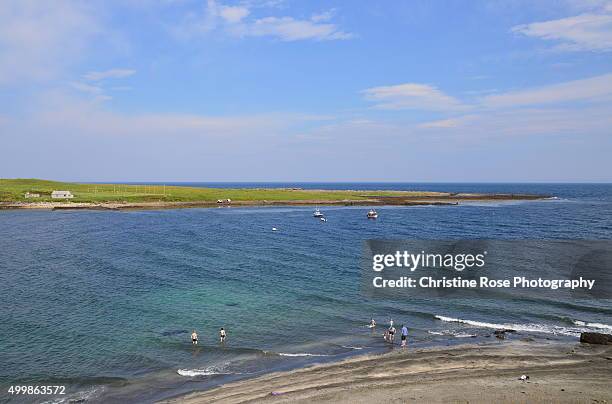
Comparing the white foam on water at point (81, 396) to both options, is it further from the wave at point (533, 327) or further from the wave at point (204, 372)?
the wave at point (533, 327)

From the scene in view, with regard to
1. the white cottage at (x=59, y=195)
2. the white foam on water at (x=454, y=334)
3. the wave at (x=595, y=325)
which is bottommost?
the white foam on water at (x=454, y=334)

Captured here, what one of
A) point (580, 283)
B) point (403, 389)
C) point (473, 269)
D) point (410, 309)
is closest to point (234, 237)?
point (473, 269)

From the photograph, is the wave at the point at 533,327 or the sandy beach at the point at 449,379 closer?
the sandy beach at the point at 449,379

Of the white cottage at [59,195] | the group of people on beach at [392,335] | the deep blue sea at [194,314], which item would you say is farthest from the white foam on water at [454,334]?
the white cottage at [59,195]

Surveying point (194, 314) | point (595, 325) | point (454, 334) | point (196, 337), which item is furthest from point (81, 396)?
point (595, 325)

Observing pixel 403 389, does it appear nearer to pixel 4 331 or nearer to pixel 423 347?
pixel 423 347

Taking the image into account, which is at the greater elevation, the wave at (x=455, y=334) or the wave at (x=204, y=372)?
the wave at (x=455, y=334)

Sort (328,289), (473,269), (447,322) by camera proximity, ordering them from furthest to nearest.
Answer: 1. (473,269)
2. (328,289)
3. (447,322)
